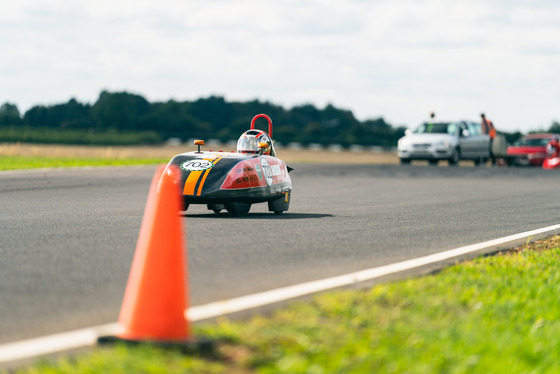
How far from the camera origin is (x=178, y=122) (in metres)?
77.8

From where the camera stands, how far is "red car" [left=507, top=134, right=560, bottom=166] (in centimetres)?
3566

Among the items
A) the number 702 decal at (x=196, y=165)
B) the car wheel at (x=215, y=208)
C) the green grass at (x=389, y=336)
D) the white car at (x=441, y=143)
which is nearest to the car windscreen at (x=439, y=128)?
the white car at (x=441, y=143)

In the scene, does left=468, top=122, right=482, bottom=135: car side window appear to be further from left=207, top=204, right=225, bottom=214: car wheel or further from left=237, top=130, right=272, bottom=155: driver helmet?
left=207, top=204, right=225, bottom=214: car wheel

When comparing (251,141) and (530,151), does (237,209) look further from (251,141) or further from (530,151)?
(530,151)

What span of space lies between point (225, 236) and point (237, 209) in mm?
3397

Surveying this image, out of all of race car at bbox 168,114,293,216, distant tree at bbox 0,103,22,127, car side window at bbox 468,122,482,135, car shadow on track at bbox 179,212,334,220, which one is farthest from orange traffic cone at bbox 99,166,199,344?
distant tree at bbox 0,103,22,127

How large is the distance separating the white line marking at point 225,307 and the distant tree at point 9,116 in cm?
4681

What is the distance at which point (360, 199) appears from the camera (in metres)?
16.9

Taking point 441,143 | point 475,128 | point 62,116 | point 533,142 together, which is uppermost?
point 62,116

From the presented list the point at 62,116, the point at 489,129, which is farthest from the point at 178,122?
the point at 489,129

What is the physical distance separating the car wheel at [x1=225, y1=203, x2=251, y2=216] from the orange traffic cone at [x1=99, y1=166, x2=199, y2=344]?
25.0 feet

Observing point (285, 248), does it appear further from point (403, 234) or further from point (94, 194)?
point (94, 194)

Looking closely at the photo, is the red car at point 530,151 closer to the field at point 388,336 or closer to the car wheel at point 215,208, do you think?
the car wheel at point 215,208

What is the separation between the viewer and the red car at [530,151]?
35656 millimetres
